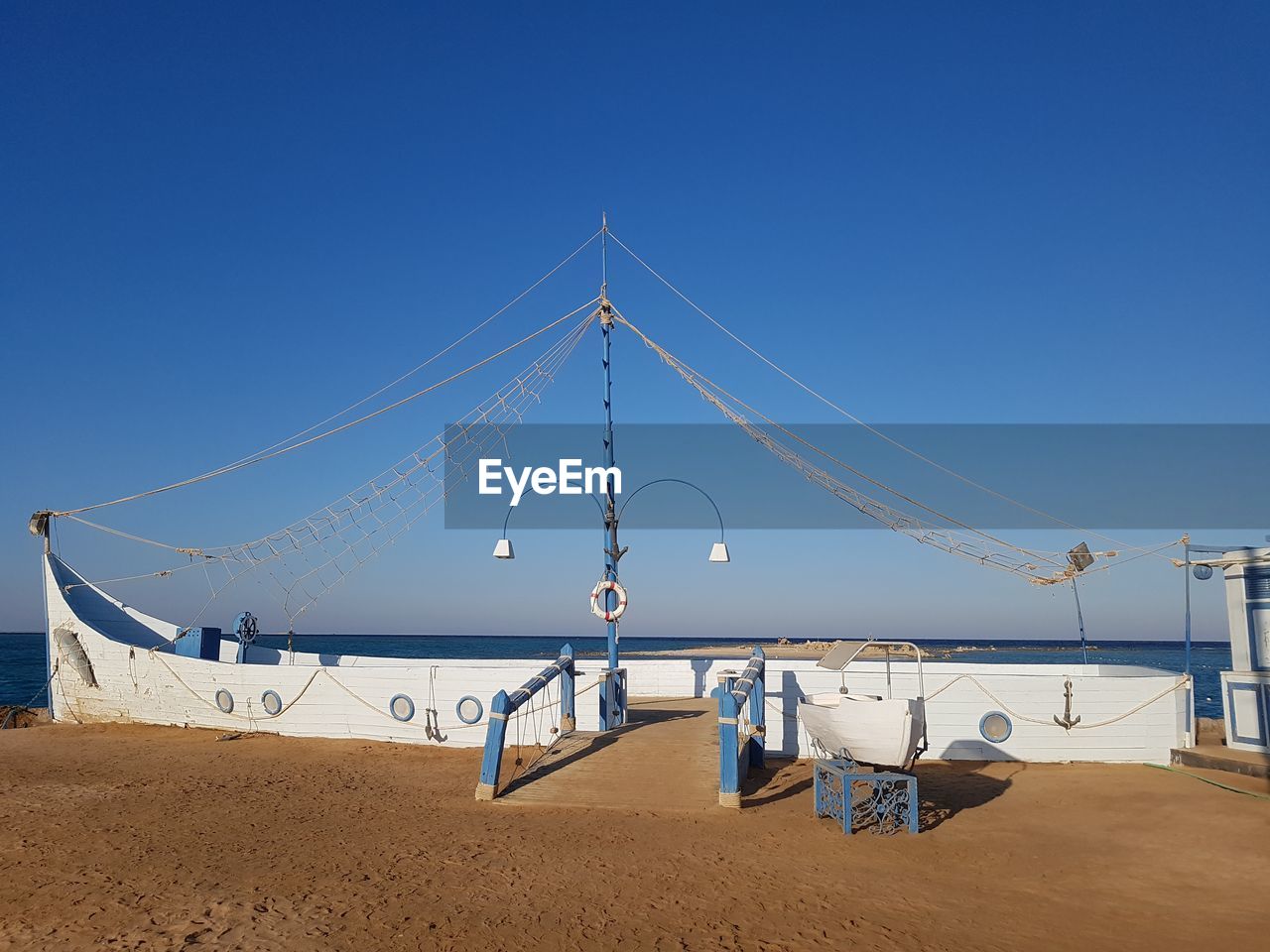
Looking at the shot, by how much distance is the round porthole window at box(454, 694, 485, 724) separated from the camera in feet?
51.2

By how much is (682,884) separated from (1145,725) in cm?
1019

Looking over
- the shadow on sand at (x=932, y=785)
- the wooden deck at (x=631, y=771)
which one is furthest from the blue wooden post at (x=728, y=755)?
the shadow on sand at (x=932, y=785)

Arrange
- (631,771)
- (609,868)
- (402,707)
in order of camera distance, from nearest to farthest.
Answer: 1. (609,868)
2. (631,771)
3. (402,707)

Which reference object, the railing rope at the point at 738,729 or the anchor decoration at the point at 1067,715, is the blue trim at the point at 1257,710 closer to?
the anchor decoration at the point at 1067,715

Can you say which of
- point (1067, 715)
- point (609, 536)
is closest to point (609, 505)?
point (609, 536)

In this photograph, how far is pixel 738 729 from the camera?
11758mm

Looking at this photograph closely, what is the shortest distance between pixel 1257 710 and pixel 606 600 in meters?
10.6

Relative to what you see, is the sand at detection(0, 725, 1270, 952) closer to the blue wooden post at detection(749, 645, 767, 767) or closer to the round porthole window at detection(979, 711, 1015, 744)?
the blue wooden post at detection(749, 645, 767, 767)

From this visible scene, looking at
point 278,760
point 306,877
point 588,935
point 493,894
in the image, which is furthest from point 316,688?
point 588,935

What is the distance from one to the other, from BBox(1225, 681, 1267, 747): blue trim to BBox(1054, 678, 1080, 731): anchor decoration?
2.45 m

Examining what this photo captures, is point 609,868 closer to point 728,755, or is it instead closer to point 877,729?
point 728,755

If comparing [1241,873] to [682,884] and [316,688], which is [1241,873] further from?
[316,688]

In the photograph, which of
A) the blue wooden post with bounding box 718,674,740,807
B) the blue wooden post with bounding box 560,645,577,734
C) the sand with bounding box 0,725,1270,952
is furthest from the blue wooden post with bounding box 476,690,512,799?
the blue wooden post with bounding box 560,645,577,734

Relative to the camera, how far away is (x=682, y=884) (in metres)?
7.86
